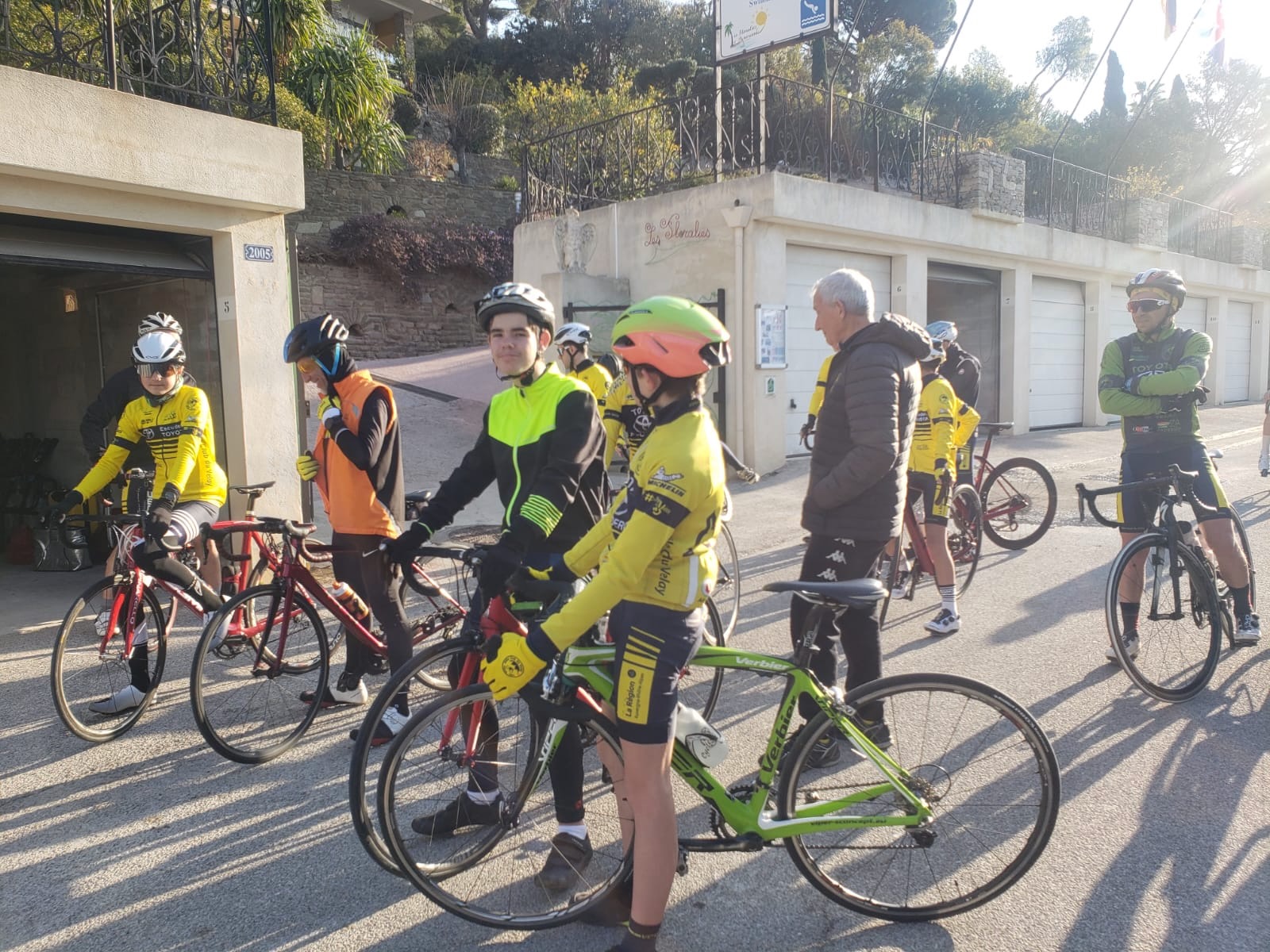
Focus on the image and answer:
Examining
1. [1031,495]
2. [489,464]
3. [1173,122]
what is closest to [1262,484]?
[1031,495]

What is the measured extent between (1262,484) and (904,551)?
7108 millimetres

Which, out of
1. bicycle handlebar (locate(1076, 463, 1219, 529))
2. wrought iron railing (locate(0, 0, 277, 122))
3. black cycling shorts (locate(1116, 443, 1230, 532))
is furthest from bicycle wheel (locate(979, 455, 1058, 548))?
wrought iron railing (locate(0, 0, 277, 122))

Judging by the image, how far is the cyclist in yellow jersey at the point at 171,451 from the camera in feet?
14.6

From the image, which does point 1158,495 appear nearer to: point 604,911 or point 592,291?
point 604,911

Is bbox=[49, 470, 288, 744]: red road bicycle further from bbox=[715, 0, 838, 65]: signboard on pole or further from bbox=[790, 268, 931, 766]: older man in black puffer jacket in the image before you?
bbox=[715, 0, 838, 65]: signboard on pole

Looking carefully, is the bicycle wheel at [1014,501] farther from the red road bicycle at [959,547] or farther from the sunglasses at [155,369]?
the sunglasses at [155,369]

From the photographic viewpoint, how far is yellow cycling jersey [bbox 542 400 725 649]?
2.29 metres

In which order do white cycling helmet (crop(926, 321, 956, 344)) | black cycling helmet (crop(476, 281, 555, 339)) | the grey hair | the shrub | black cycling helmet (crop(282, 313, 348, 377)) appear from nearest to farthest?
black cycling helmet (crop(476, 281, 555, 339))
the grey hair
black cycling helmet (crop(282, 313, 348, 377))
white cycling helmet (crop(926, 321, 956, 344))
the shrub

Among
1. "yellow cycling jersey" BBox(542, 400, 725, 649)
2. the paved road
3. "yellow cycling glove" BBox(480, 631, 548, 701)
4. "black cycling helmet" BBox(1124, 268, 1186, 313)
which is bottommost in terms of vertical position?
the paved road

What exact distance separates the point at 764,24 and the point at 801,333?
442 centimetres

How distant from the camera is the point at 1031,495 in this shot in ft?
27.1

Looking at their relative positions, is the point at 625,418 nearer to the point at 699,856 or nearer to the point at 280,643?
the point at 280,643

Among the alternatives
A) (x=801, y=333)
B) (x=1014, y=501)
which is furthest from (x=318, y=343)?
(x=801, y=333)

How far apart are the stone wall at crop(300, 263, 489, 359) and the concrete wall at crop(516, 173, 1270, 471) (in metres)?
7.68
